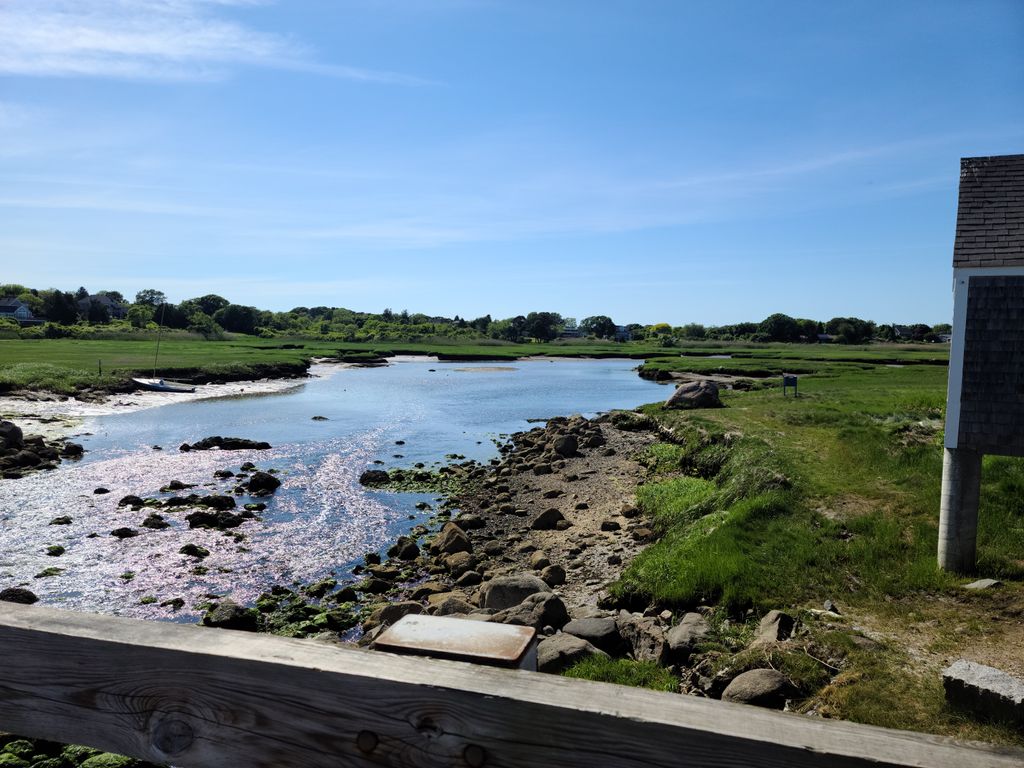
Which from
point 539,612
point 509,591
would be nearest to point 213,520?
point 509,591

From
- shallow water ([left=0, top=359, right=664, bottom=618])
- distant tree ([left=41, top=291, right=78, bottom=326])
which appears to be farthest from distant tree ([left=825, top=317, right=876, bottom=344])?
distant tree ([left=41, top=291, right=78, bottom=326])

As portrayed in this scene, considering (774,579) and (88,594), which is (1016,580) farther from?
(88,594)

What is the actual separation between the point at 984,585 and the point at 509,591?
7.61 meters

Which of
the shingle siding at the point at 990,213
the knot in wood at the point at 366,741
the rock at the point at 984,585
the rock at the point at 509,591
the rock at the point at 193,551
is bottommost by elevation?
the rock at the point at 193,551

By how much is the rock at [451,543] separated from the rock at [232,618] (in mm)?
5076

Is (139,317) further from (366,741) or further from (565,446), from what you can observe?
(366,741)

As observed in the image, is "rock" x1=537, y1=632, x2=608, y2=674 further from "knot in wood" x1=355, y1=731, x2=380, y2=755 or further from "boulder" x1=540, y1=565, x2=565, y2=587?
"knot in wood" x1=355, y1=731, x2=380, y2=755

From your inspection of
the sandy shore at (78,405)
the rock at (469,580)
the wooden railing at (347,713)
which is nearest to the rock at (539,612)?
the rock at (469,580)

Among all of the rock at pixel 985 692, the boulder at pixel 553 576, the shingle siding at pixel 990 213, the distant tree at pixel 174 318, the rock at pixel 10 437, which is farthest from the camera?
the distant tree at pixel 174 318

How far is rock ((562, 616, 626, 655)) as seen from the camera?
10.4 m

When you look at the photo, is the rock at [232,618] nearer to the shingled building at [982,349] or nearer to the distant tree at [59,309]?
the shingled building at [982,349]

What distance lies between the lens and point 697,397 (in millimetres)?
37062

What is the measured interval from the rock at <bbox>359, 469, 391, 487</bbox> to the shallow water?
50cm

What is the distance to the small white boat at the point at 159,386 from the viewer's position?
55.3 metres
